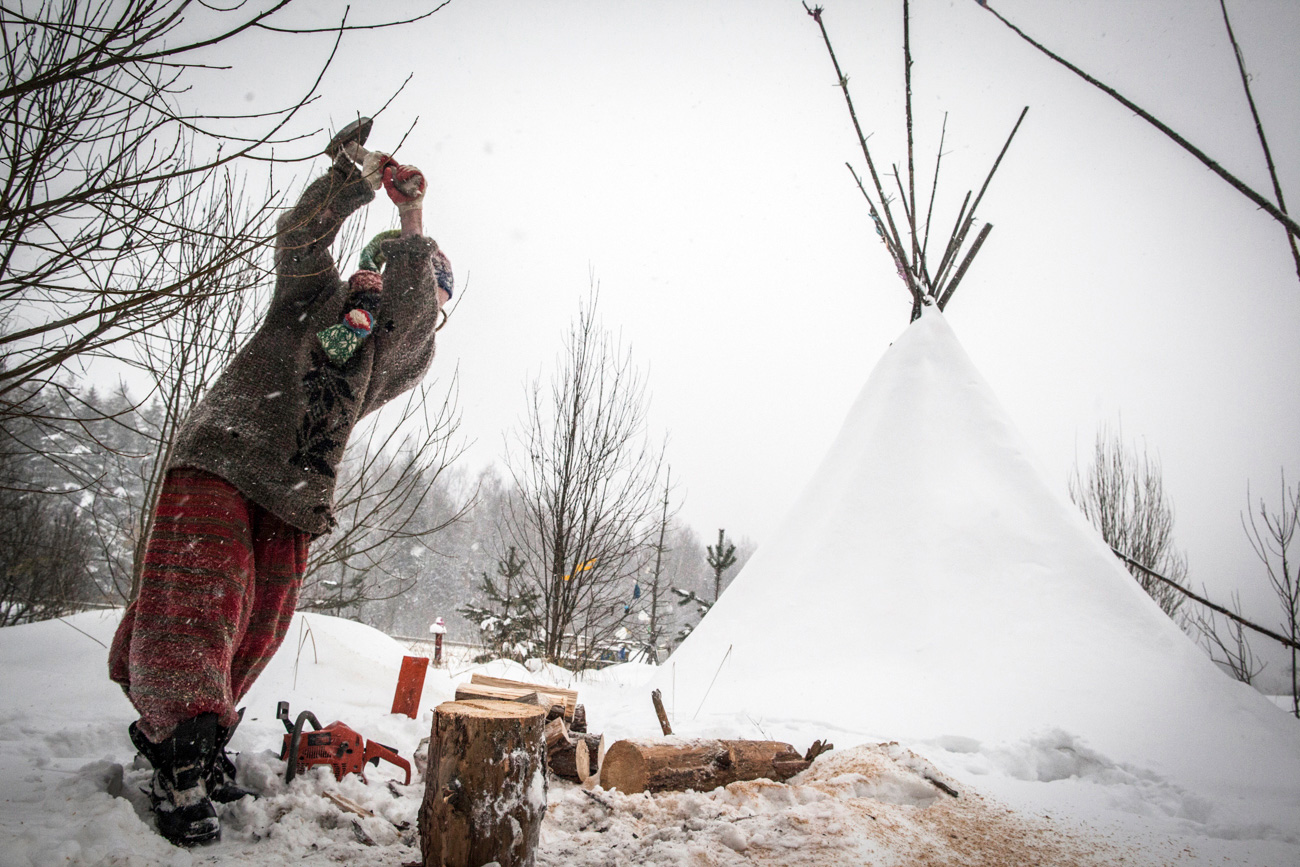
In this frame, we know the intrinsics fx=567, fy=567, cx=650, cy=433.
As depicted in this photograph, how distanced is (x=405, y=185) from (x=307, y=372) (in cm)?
61

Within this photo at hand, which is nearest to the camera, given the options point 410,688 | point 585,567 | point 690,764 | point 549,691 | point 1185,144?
point 1185,144

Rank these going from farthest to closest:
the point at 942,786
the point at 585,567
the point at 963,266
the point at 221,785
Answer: the point at 585,567 < the point at 963,266 < the point at 942,786 < the point at 221,785

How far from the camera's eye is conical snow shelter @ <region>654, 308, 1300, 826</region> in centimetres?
197

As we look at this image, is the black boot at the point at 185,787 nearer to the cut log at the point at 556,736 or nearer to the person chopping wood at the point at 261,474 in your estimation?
the person chopping wood at the point at 261,474

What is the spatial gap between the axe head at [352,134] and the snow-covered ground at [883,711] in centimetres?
154

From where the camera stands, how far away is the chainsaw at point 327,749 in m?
1.42

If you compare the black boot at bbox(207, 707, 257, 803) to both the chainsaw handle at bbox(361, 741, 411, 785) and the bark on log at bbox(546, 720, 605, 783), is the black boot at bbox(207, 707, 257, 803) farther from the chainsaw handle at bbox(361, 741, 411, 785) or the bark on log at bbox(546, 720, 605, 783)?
the bark on log at bbox(546, 720, 605, 783)

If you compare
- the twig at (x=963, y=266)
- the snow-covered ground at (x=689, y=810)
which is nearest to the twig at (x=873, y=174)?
the twig at (x=963, y=266)

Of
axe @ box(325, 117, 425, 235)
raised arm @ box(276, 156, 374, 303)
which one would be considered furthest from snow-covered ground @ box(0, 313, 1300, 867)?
axe @ box(325, 117, 425, 235)

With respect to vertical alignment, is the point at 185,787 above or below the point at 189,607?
below

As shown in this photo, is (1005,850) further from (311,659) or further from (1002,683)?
(311,659)

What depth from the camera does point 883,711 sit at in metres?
2.20

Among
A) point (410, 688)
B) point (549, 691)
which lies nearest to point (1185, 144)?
point (549, 691)

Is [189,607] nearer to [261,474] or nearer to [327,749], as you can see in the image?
[261,474]
